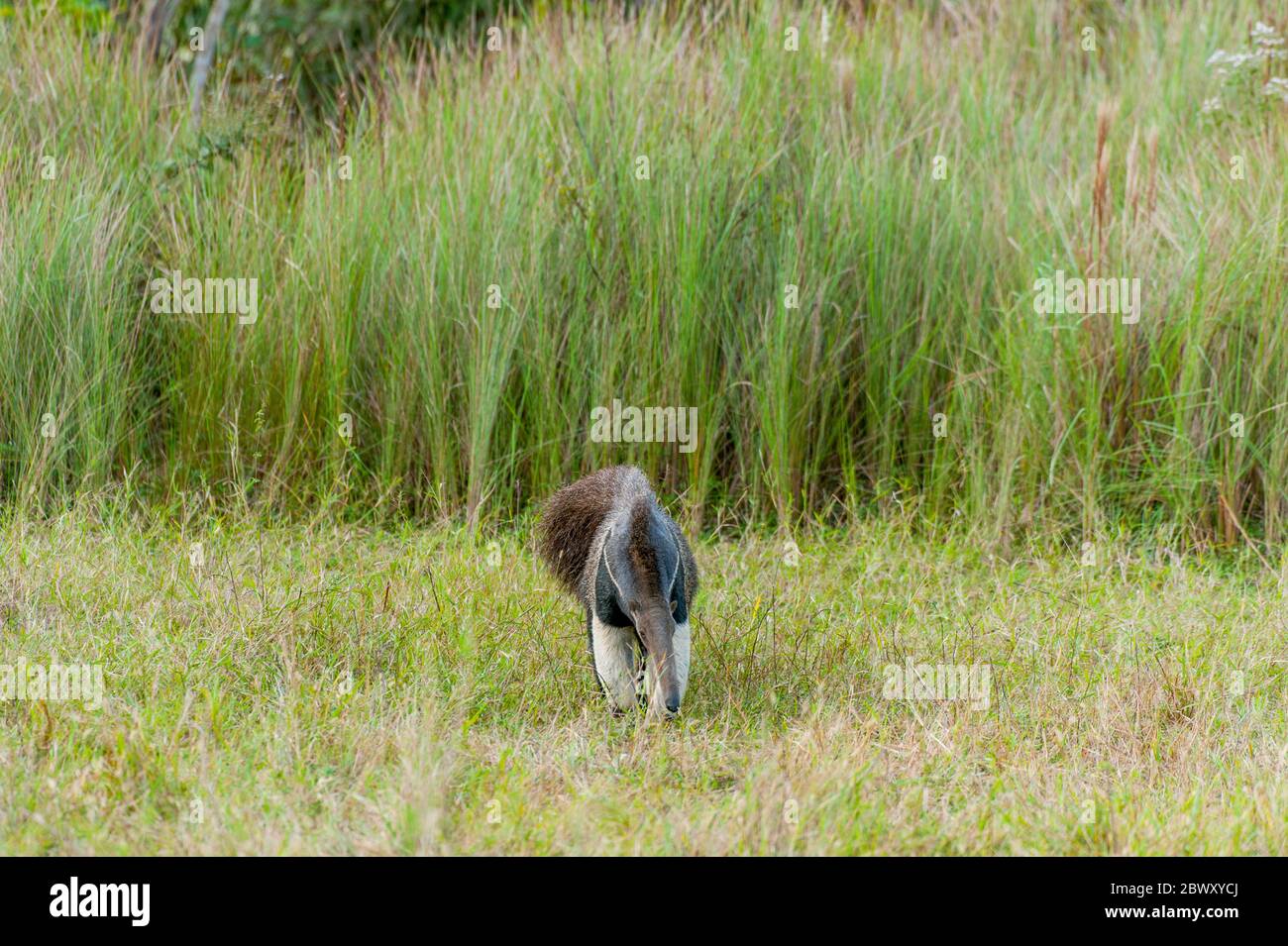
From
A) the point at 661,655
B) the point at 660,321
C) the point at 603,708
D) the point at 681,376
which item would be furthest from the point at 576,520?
the point at 660,321

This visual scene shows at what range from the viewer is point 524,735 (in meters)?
4.27

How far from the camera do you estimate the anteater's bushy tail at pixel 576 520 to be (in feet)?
15.8

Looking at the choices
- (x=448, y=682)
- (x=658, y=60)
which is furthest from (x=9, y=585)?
(x=658, y=60)

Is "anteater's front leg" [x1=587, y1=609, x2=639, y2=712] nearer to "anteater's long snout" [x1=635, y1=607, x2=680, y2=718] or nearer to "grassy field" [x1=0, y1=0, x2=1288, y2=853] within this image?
"grassy field" [x1=0, y1=0, x2=1288, y2=853]

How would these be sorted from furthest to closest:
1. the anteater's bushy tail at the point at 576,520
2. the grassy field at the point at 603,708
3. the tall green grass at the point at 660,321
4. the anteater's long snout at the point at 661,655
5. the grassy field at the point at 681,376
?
1. the tall green grass at the point at 660,321
2. the grassy field at the point at 681,376
3. the anteater's bushy tail at the point at 576,520
4. the anteater's long snout at the point at 661,655
5. the grassy field at the point at 603,708

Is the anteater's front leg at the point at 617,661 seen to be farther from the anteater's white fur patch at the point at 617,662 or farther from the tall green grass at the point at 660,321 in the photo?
the tall green grass at the point at 660,321

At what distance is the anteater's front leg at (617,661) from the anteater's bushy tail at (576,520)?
1.58ft

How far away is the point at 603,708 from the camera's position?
177 inches

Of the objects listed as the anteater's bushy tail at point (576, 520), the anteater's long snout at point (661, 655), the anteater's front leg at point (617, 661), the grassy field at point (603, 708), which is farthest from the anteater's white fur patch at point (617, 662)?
the anteater's bushy tail at point (576, 520)

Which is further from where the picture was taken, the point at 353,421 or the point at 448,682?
the point at 353,421

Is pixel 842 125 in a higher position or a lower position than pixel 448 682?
higher

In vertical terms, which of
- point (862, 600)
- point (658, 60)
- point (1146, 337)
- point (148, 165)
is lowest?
point (862, 600)

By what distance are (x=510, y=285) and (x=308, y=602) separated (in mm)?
1961
